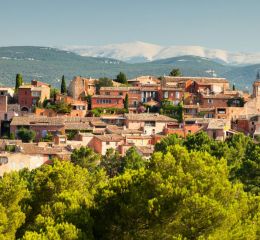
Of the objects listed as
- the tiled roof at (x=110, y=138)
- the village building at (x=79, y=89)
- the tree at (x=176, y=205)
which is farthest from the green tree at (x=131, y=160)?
the village building at (x=79, y=89)

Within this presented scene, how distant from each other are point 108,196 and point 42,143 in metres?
35.5

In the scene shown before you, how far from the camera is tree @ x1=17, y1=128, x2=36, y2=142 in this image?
223 ft

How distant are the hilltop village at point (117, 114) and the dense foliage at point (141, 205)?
28104 millimetres

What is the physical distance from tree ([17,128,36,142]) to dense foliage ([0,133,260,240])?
33.8 meters

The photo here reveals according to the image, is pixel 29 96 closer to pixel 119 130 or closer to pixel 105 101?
pixel 105 101

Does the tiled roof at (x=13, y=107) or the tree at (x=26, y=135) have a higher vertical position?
the tiled roof at (x=13, y=107)

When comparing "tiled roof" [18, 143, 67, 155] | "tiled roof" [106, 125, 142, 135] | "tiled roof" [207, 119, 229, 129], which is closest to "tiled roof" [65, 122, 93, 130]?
"tiled roof" [106, 125, 142, 135]

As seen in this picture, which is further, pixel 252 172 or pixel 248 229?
pixel 252 172

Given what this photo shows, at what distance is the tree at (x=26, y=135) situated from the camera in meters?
68.0

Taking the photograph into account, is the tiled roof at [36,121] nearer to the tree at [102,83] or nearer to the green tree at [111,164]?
the tree at [102,83]

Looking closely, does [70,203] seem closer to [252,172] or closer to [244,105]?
[252,172]

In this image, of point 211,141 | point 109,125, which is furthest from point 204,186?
point 109,125

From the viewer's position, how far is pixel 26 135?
68125mm

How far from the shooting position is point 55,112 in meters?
74.1
